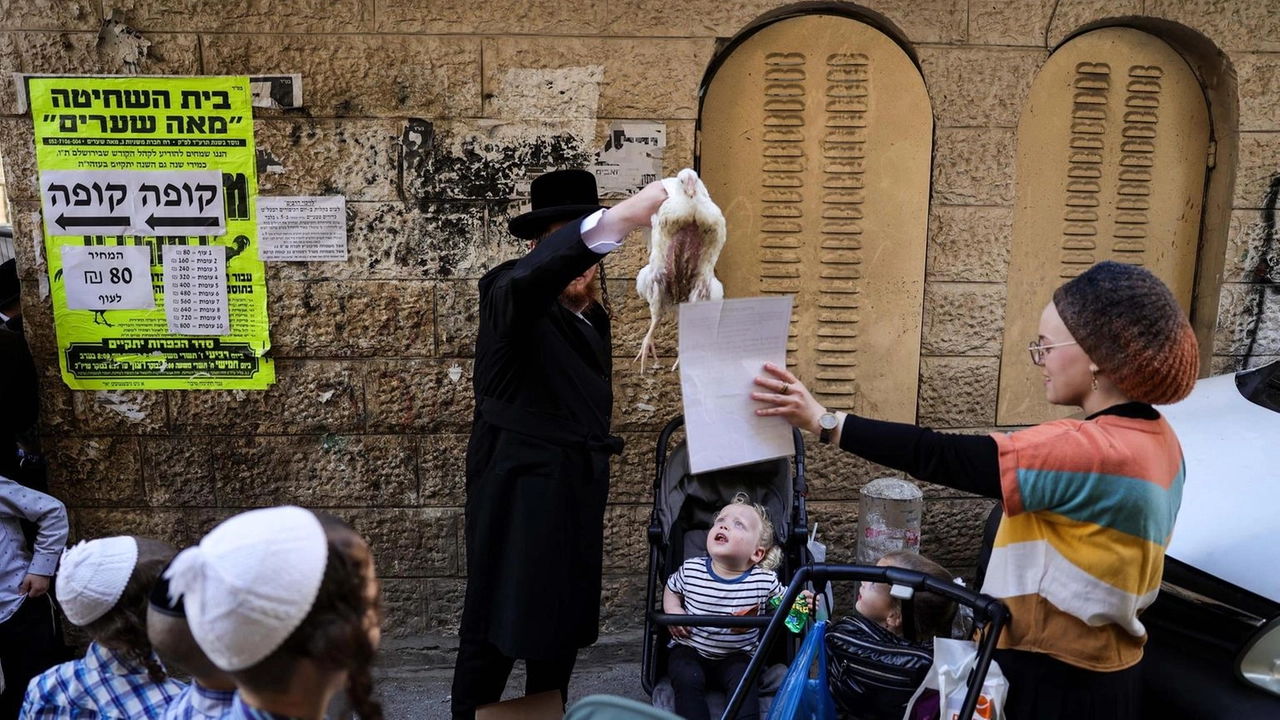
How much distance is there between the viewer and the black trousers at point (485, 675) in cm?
295

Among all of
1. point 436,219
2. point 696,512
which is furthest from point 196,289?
point 696,512

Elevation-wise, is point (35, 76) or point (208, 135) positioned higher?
point (35, 76)

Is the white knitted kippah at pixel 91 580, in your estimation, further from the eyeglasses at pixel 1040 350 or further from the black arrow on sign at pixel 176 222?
the black arrow on sign at pixel 176 222

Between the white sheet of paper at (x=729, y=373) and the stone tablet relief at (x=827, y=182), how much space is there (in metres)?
2.10

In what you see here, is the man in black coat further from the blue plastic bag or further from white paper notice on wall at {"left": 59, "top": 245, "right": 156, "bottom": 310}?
white paper notice on wall at {"left": 59, "top": 245, "right": 156, "bottom": 310}

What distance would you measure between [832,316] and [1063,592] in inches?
95.9

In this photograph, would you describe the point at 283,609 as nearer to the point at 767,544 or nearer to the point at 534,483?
the point at 534,483

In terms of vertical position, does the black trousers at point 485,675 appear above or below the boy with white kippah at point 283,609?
below

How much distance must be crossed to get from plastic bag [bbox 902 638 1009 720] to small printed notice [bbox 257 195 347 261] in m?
2.98

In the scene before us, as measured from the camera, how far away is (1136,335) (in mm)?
1846

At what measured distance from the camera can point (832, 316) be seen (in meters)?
4.23

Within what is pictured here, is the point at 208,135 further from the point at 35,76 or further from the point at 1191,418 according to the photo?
the point at 1191,418

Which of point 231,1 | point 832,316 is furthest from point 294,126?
point 832,316

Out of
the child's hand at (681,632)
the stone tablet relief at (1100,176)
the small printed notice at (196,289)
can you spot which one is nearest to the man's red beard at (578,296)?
the child's hand at (681,632)
